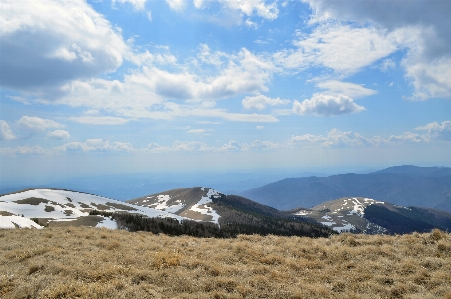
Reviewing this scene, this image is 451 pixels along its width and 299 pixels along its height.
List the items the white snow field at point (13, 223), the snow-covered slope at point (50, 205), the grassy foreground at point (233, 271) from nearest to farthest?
the grassy foreground at point (233, 271)
the white snow field at point (13, 223)
the snow-covered slope at point (50, 205)

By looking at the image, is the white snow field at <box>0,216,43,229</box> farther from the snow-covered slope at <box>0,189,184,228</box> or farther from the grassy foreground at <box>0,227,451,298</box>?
the grassy foreground at <box>0,227,451,298</box>

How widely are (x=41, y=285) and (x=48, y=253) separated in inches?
224

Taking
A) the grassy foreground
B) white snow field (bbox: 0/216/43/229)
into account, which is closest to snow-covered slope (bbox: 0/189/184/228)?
white snow field (bbox: 0/216/43/229)

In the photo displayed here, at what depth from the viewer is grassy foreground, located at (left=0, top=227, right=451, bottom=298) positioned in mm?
10750

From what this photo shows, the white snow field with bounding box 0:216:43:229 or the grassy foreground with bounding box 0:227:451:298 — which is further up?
the grassy foreground with bounding box 0:227:451:298

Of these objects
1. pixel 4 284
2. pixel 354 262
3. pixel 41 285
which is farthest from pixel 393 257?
pixel 4 284

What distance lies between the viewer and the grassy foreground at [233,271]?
10.8 metres

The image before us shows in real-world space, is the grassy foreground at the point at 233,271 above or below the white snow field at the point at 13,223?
above

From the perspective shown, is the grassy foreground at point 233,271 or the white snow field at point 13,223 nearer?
the grassy foreground at point 233,271

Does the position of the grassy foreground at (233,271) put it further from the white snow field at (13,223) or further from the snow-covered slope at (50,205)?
the snow-covered slope at (50,205)

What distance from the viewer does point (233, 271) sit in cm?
1327

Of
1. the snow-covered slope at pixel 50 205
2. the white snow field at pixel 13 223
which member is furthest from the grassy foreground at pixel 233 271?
the snow-covered slope at pixel 50 205

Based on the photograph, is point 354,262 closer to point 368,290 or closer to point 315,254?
point 315,254

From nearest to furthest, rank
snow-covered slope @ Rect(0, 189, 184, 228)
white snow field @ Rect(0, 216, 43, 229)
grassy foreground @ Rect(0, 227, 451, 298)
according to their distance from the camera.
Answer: grassy foreground @ Rect(0, 227, 451, 298), white snow field @ Rect(0, 216, 43, 229), snow-covered slope @ Rect(0, 189, 184, 228)
